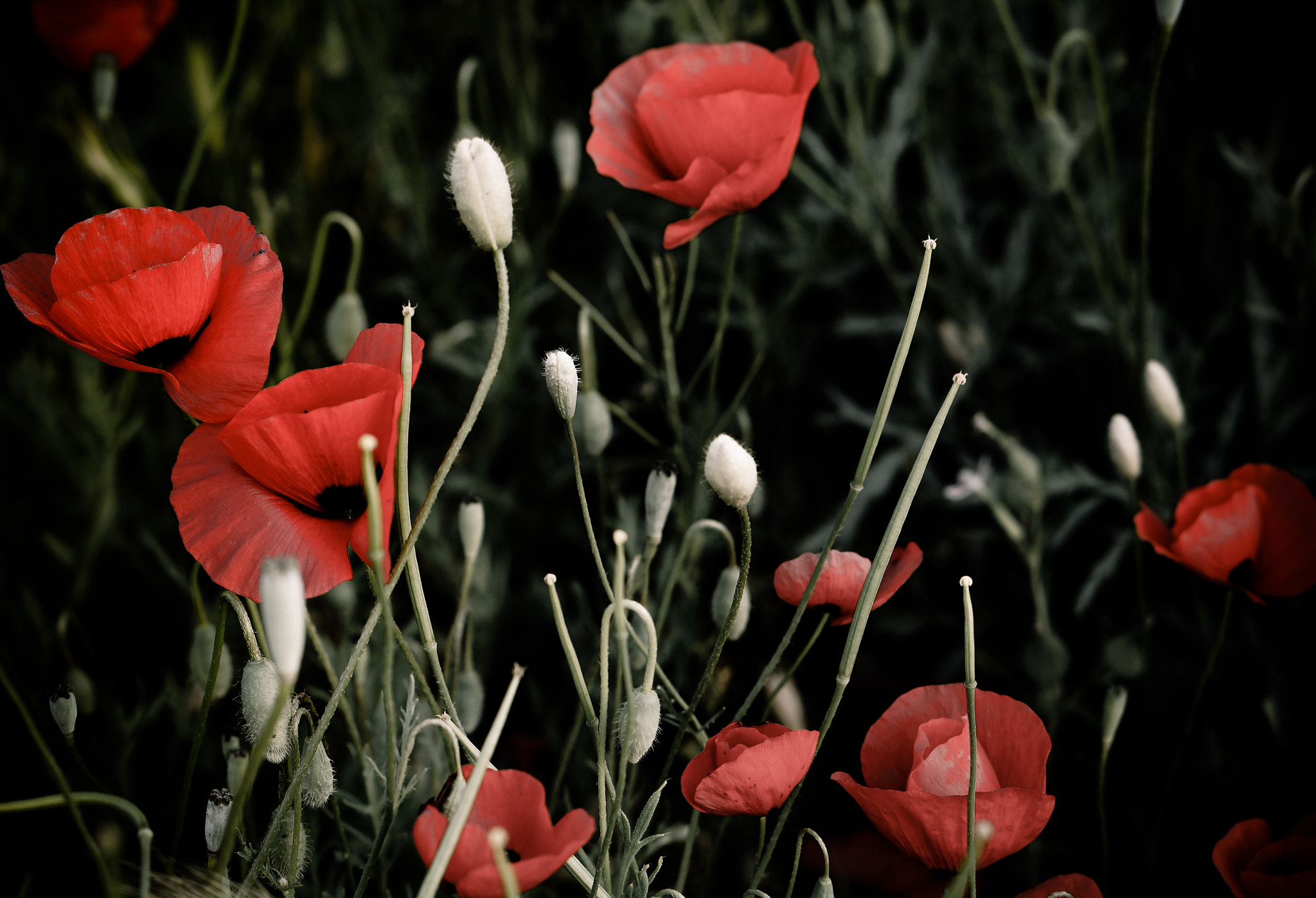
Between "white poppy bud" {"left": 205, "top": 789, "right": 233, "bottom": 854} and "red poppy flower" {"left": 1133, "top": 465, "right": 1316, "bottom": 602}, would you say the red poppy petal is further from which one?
"red poppy flower" {"left": 1133, "top": 465, "right": 1316, "bottom": 602}

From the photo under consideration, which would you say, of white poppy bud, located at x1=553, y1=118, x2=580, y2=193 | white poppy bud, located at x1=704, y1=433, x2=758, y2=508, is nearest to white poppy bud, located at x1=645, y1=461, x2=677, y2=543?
white poppy bud, located at x1=704, y1=433, x2=758, y2=508

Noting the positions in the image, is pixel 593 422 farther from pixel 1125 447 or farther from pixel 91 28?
pixel 91 28

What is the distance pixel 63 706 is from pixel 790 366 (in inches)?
30.7

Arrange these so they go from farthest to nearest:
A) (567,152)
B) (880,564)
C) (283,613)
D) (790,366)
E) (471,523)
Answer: (790,366), (567,152), (471,523), (880,564), (283,613)

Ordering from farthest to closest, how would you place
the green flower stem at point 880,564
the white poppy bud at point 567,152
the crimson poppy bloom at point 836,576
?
the white poppy bud at point 567,152, the crimson poppy bloom at point 836,576, the green flower stem at point 880,564

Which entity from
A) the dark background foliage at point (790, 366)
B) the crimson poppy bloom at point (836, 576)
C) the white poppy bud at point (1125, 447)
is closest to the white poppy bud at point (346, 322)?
the dark background foliage at point (790, 366)

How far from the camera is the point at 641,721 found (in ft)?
1.54

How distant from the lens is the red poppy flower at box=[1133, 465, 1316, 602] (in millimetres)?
617

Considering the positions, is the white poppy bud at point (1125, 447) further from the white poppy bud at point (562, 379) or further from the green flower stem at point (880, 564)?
the white poppy bud at point (562, 379)

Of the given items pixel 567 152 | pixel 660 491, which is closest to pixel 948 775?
pixel 660 491

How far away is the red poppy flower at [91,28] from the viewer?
3.08 ft

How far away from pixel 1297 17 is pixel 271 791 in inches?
51.6

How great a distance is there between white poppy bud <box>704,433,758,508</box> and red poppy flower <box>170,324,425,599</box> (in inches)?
6.0

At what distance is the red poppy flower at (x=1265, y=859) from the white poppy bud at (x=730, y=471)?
0.33 metres
